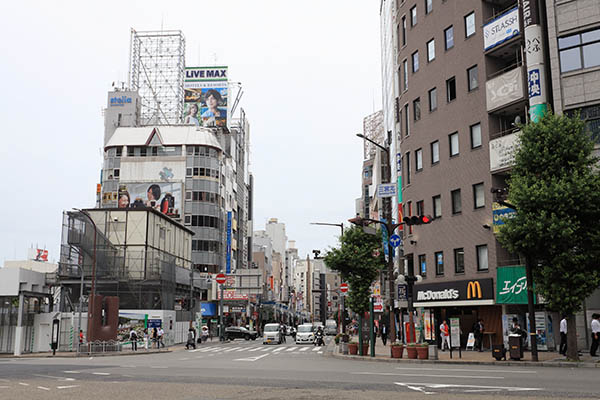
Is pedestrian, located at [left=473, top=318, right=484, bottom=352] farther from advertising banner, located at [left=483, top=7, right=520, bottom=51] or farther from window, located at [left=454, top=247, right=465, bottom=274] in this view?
advertising banner, located at [left=483, top=7, right=520, bottom=51]

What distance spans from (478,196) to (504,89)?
244 inches

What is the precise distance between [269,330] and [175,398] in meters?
43.8

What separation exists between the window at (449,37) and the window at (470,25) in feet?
4.40

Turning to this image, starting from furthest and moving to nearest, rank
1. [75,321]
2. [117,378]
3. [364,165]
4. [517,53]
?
1. [364,165]
2. [75,321]
3. [517,53]
4. [117,378]

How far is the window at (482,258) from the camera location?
114ft

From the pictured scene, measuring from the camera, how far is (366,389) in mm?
13977

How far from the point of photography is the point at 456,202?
123 ft

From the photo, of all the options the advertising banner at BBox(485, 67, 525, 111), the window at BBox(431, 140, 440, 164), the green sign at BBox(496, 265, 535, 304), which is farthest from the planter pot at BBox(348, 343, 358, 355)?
the advertising banner at BBox(485, 67, 525, 111)

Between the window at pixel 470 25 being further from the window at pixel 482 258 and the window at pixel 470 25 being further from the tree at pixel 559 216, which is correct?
the tree at pixel 559 216

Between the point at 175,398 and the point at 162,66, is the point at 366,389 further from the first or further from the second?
the point at 162,66

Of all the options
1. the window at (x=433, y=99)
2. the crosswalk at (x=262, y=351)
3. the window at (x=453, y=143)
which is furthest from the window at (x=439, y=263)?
the window at (x=433, y=99)

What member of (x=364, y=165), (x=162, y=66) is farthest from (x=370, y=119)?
(x=162, y=66)

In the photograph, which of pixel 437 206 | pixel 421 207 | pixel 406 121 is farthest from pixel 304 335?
pixel 406 121

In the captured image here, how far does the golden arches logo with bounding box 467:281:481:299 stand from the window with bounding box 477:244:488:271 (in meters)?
0.95
